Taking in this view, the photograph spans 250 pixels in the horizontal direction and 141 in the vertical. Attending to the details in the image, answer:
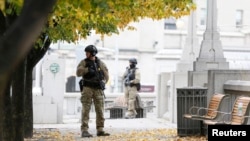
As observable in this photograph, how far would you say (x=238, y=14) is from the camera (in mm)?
53562

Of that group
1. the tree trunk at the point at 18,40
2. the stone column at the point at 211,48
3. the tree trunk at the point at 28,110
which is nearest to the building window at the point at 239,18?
the stone column at the point at 211,48

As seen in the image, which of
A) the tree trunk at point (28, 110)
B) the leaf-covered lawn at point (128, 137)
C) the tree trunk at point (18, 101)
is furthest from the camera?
the tree trunk at point (28, 110)

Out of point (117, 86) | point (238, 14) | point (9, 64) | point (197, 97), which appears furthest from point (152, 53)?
point (9, 64)

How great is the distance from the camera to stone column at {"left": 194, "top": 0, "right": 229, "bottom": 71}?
15523mm

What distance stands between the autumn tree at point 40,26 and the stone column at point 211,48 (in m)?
1.31

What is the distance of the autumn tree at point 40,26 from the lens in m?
3.09

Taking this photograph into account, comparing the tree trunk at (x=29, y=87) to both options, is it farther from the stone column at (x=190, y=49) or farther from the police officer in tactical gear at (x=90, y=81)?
the stone column at (x=190, y=49)

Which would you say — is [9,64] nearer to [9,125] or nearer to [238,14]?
[9,125]

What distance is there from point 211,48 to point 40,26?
1268 centimetres

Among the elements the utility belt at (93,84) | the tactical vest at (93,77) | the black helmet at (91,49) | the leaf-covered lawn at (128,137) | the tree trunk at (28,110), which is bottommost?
the leaf-covered lawn at (128,137)

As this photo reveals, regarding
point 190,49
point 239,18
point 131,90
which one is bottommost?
point 131,90

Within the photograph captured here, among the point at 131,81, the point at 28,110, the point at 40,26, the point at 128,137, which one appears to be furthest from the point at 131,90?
the point at 40,26

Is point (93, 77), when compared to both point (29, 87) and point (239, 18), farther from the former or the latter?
point (239, 18)

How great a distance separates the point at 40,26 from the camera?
320 centimetres
